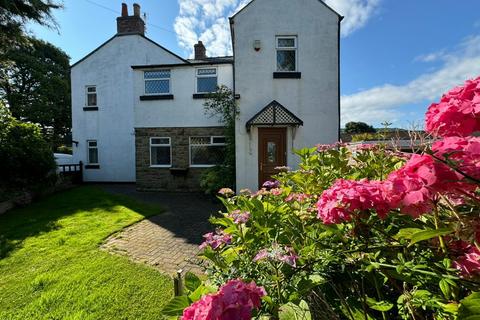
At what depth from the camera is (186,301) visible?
1085 millimetres

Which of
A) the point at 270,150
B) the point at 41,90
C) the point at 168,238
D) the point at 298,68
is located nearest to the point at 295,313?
the point at 168,238

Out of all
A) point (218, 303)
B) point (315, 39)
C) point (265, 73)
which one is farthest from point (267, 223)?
point (315, 39)

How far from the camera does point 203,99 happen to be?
11172mm

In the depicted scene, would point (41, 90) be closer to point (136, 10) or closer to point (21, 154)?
point (136, 10)

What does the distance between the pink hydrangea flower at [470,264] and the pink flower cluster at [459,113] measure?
0.38m

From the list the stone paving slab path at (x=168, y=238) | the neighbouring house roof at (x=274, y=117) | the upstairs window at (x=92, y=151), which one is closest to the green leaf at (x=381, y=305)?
the stone paving slab path at (x=168, y=238)

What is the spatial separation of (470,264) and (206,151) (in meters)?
10.9

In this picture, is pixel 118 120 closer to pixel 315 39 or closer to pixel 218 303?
pixel 315 39

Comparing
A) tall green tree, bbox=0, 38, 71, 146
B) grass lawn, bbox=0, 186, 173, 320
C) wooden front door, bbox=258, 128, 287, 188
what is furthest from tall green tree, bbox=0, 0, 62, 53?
tall green tree, bbox=0, 38, 71, 146

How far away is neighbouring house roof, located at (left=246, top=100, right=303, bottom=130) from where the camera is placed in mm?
8273

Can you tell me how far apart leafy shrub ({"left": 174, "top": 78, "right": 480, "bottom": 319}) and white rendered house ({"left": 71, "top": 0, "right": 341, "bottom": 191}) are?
23.7ft

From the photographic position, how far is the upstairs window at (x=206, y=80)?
11219 mm

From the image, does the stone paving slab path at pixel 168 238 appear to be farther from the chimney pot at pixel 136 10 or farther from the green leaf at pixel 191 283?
the chimney pot at pixel 136 10

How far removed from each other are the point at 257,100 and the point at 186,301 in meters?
7.98
